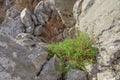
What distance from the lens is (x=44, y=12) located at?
28.0 feet

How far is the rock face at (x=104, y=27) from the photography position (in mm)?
4254

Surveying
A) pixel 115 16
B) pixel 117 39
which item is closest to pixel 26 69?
pixel 117 39

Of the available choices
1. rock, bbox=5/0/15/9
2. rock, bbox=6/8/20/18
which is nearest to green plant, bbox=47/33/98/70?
rock, bbox=6/8/20/18

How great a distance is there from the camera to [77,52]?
15.1ft

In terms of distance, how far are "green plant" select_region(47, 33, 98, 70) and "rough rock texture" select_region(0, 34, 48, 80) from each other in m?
0.33

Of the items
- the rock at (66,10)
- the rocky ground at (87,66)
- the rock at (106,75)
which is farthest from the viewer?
the rock at (66,10)

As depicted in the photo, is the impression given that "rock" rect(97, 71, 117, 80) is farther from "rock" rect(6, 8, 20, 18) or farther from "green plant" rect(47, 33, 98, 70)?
"rock" rect(6, 8, 20, 18)

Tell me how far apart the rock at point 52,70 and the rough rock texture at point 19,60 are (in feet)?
0.33

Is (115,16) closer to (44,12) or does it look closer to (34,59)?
(34,59)

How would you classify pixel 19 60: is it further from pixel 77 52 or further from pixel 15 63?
pixel 77 52

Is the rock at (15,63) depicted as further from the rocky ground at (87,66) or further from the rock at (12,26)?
the rock at (12,26)

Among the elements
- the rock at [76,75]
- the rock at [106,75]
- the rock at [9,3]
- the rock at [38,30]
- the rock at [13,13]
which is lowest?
the rock at [38,30]

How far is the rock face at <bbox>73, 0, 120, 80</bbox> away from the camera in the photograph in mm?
4254

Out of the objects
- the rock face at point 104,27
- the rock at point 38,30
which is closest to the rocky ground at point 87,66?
the rock face at point 104,27
